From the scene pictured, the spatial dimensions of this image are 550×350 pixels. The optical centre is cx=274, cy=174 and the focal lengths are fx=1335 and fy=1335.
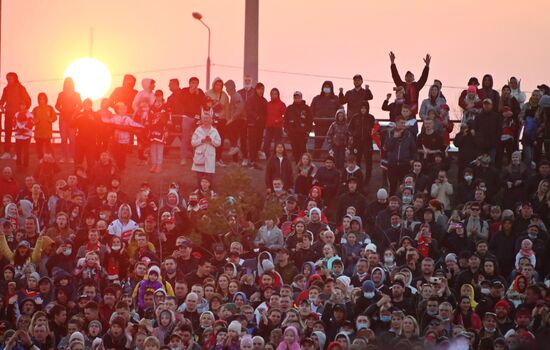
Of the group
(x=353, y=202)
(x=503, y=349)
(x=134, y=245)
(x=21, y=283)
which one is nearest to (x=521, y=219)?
(x=353, y=202)

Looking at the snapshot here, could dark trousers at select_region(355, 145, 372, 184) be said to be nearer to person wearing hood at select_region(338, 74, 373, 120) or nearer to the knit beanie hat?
person wearing hood at select_region(338, 74, 373, 120)

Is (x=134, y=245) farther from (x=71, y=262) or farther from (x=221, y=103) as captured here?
(x=221, y=103)

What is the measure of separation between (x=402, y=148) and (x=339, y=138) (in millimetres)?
1405

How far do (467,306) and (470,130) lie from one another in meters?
6.35

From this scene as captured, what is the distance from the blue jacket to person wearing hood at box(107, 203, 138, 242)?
5.18 metres

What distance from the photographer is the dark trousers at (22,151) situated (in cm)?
2708

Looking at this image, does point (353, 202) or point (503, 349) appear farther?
point (353, 202)

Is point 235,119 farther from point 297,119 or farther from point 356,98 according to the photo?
point 356,98

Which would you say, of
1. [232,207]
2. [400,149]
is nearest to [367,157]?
[400,149]

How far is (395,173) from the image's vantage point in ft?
81.0

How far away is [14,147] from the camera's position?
29.4 metres

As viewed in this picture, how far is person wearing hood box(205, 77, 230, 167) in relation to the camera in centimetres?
2625

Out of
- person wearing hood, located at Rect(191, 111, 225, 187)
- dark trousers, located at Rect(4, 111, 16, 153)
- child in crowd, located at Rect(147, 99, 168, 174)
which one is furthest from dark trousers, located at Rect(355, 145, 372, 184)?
dark trousers, located at Rect(4, 111, 16, 153)

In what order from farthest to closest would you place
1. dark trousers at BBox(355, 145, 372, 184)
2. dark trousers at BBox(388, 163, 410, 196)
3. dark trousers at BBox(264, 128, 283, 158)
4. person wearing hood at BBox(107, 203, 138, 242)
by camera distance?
dark trousers at BBox(264, 128, 283, 158), dark trousers at BBox(355, 145, 372, 184), dark trousers at BBox(388, 163, 410, 196), person wearing hood at BBox(107, 203, 138, 242)
